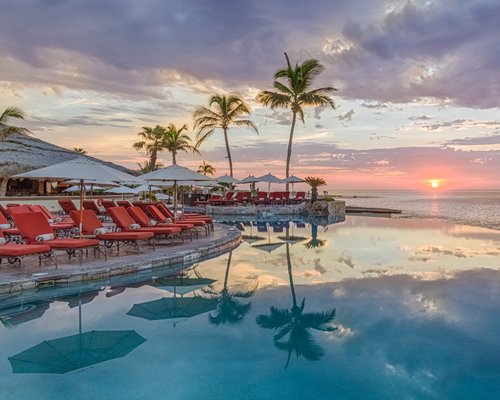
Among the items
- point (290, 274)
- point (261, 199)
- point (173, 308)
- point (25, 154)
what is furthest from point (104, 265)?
point (261, 199)

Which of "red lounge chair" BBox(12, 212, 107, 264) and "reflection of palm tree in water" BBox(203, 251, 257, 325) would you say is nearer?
"reflection of palm tree in water" BBox(203, 251, 257, 325)

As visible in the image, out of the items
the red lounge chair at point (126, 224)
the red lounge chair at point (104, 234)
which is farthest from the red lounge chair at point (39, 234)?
the red lounge chair at point (126, 224)

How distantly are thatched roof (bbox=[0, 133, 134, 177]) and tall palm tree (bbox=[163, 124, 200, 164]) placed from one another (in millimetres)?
10743

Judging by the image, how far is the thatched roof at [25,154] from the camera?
1780 centimetres

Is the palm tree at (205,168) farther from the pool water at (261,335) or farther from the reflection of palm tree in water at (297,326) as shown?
the reflection of palm tree in water at (297,326)

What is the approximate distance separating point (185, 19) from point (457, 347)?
1298 cm

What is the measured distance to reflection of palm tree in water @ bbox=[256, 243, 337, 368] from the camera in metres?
4.35

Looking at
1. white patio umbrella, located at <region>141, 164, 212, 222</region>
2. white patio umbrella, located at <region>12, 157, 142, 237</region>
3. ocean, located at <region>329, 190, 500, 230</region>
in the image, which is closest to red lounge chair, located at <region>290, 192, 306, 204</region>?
ocean, located at <region>329, 190, 500, 230</region>

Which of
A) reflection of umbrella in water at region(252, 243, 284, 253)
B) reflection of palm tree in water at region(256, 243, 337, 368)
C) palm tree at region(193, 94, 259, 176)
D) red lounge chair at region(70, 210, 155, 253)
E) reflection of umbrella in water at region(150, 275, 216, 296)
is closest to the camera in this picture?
reflection of palm tree in water at region(256, 243, 337, 368)

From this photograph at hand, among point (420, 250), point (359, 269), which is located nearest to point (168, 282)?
point (359, 269)

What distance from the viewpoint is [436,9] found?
42.0ft

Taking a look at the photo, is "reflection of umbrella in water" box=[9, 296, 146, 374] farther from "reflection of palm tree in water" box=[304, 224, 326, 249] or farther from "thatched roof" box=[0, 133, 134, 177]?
"thatched roof" box=[0, 133, 134, 177]

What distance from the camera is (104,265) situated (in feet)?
24.0

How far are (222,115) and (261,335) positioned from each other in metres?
25.3
